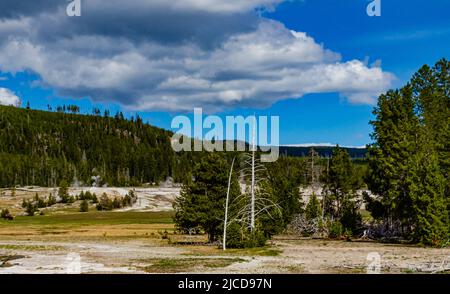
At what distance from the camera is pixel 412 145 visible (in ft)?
190

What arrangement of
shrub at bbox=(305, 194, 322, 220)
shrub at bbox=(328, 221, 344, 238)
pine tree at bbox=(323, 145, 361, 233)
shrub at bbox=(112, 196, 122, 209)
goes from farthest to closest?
1. shrub at bbox=(112, 196, 122, 209)
2. pine tree at bbox=(323, 145, 361, 233)
3. shrub at bbox=(305, 194, 322, 220)
4. shrub at bbox=(328, 221, 344, 238)

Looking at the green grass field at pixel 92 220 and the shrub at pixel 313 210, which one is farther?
the green grass field at pixel 92 220

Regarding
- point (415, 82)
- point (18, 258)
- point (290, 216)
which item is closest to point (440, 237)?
point (415, 82)

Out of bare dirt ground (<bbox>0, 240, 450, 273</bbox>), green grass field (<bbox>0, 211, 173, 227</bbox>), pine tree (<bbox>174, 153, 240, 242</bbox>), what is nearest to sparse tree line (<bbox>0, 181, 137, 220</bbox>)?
green grass field (<bbox>0, 211, 173, 227</bbox>)

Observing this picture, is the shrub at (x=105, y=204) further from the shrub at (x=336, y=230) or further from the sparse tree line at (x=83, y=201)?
the shrub at (x=336, y=230)

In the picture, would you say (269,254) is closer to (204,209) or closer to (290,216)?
(204,209)

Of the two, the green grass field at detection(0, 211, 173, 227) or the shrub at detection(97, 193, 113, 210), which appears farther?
the shrub at detection(97, 193, 113, 210)

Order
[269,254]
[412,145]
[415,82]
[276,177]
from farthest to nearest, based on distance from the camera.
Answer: [276,177], [415,82], [412,145], [269,254]

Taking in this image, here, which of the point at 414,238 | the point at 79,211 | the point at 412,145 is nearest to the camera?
the point at 414,238

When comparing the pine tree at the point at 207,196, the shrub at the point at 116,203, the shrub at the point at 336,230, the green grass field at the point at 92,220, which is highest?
the pine tree at the point at 207,196

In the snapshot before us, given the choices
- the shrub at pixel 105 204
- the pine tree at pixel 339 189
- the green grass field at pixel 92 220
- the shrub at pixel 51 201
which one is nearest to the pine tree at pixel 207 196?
the pine tree at pixel 339 189

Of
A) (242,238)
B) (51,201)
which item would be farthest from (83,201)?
(242,238)

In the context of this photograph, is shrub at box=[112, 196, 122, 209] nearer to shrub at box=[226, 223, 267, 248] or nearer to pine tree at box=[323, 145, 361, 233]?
pine tree at box=[323, 145, 361, 233]
